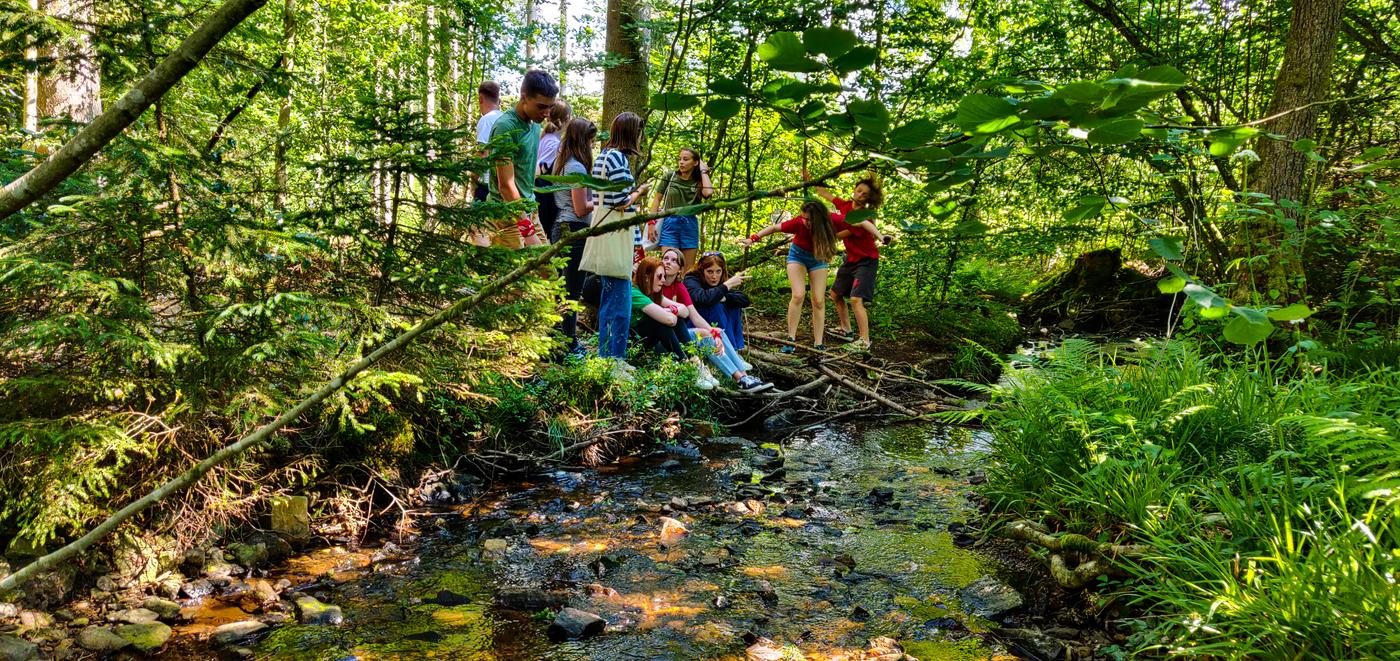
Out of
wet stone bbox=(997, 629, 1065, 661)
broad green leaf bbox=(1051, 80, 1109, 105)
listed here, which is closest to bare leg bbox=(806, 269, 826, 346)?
wet stone bbox=(997, 629, 1065, 661)

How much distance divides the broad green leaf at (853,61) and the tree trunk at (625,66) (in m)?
8.14

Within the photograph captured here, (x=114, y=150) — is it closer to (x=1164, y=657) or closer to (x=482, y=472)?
(x=482, y=472)

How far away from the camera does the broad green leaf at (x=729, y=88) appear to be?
1101mm

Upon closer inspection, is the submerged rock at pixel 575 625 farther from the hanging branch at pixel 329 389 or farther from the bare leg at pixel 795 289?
the bare leg at pixel 795 289

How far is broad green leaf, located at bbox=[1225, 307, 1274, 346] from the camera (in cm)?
91

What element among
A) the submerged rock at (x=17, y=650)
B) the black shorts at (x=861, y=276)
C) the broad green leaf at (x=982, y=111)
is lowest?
the submerged rock at (x=17, y=650)

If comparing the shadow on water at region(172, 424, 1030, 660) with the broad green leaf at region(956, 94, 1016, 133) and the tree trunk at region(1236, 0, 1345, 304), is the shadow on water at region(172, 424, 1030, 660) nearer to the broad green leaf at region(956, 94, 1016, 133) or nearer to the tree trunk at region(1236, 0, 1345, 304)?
the broad green leaf at region(956, 94, 1016, 133)

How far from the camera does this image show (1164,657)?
8.75ft

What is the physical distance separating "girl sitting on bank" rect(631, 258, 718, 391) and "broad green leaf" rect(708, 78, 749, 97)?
5906 millimetres

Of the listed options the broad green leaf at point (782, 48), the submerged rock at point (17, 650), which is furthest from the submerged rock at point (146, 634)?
the broad green leaf at point (782, 48)

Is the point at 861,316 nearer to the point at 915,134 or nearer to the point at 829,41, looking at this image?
the point at 915,134

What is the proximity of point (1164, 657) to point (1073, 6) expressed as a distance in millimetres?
9467

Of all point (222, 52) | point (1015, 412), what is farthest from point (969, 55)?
point (222, 52)

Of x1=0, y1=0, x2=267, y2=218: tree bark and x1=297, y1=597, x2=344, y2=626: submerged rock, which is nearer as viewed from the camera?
x1=0, y1=0, x2=267, y2=218: tree bark
